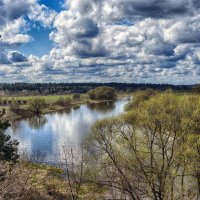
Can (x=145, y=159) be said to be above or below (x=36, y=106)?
above

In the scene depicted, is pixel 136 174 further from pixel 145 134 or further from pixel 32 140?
pixel 32 140

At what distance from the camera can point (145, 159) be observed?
24812 millimetres

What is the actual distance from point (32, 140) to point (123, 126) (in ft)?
105

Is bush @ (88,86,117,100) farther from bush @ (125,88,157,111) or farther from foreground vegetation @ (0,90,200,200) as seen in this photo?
foreground vegetation @ (0,90,200,200)

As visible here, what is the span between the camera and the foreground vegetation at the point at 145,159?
2163cm

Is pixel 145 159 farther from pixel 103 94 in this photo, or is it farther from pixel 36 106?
pixel 103 94

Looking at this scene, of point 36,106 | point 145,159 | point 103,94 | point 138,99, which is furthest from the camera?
point 103,94

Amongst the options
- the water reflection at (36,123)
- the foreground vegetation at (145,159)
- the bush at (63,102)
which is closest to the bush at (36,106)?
the water reflection at (36,123)

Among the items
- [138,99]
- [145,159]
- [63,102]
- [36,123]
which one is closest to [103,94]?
[63,102]

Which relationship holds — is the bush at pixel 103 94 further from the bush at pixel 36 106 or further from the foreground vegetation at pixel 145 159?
the foreground vegetation at pixel 145 159

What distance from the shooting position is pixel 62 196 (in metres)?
27.8

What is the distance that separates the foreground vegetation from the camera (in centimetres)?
2163

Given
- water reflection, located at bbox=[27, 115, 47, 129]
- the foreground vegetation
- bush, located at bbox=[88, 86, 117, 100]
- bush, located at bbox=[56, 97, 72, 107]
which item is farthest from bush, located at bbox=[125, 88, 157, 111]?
bush, located at bbox=[88, 86, 117, 100]

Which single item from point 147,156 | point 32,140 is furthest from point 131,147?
point 32,140
